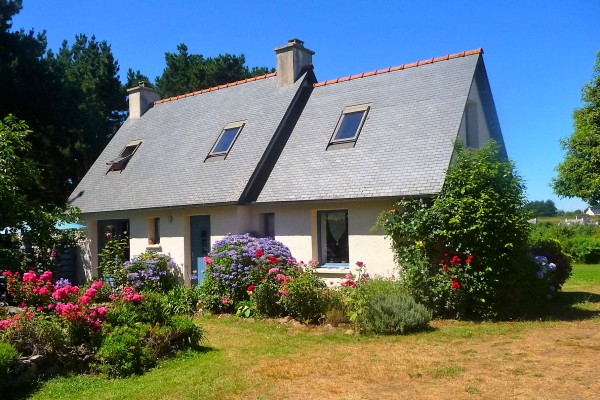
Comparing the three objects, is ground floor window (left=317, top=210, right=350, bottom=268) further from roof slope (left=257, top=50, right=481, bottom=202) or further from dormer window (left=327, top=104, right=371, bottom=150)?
dormer window (left=327, top=104, right=371, bottom=150)

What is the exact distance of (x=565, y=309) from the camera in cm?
1161

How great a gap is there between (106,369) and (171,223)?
9.06 m

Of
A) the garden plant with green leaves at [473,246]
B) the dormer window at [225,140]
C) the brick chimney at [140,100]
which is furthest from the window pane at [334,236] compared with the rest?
the brick chimney at [140,100]

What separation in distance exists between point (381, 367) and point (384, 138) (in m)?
7.70

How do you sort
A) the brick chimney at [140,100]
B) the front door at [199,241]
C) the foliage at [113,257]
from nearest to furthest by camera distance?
the front door at [199,241], the foliage at [113,257], the brick chimney at [140,100]

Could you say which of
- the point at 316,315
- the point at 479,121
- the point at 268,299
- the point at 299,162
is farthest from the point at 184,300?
the point at 479,121

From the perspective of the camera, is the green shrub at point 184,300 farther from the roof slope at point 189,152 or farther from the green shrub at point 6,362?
the green shrub at point 6,362

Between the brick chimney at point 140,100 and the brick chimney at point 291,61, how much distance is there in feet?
24.4

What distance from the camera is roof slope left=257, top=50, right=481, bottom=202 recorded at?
12469 millimetres

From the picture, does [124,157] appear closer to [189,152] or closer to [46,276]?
[189,152]

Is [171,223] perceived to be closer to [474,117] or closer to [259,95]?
[259,95]

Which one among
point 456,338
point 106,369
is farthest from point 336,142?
point 106,369

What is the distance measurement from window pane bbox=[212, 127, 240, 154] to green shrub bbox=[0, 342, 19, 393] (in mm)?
10346

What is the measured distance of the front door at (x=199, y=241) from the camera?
51.3 ft
